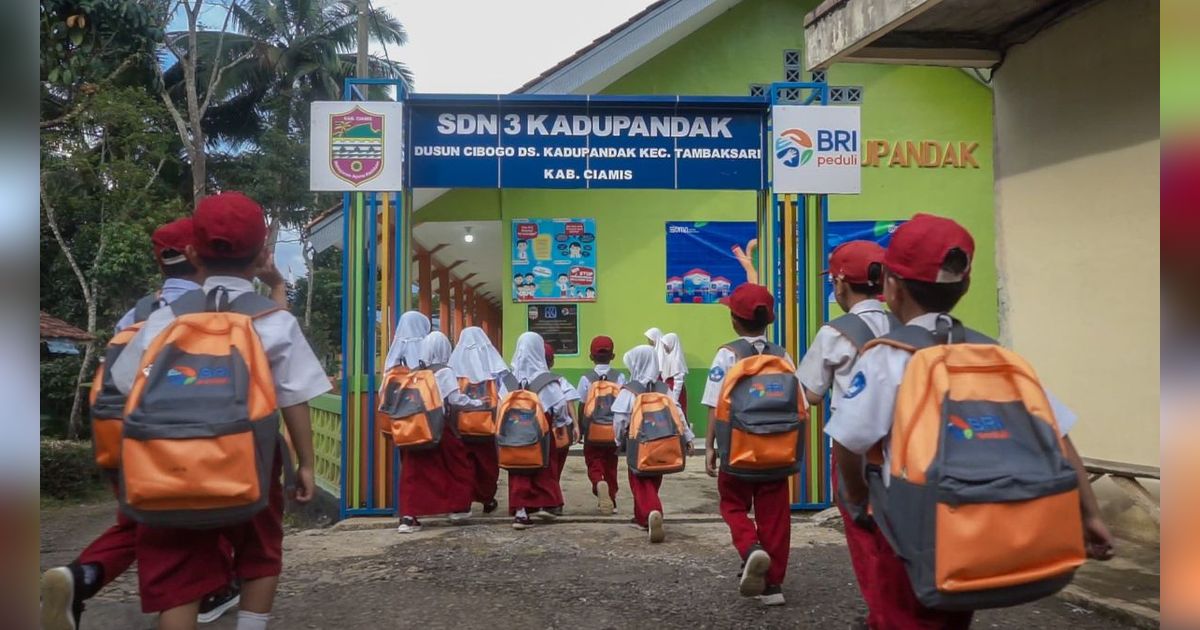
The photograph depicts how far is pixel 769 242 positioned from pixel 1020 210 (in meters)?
1.99

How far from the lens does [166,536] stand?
2.91 meters

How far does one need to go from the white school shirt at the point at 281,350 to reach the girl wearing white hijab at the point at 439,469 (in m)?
3.85

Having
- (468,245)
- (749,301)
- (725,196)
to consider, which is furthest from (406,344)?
(468,245)

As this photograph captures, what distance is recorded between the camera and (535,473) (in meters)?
7.05

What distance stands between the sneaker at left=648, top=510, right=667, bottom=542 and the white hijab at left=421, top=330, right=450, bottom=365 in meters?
2.27

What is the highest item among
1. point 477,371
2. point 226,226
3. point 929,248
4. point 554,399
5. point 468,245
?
point 468,245

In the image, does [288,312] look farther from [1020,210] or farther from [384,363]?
[1020,210]

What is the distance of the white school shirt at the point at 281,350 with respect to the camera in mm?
3125

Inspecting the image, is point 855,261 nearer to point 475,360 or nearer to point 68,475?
point 475,360

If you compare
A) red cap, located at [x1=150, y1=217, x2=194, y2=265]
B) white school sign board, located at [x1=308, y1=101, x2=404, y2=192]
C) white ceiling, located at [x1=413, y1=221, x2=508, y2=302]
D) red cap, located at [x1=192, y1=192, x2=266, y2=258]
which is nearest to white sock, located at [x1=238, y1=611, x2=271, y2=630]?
red cap, located at [x1=192, y1=192, x2=266, y2=258]

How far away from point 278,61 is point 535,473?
23149 mm

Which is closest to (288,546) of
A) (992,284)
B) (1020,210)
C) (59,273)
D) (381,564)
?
(381,564)

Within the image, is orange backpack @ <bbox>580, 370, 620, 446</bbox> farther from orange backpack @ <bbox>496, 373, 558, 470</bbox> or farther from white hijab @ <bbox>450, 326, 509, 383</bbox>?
white hijab @ <bbox>450, 326, 509, 383</bbox>

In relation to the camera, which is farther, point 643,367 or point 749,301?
point 643,367
